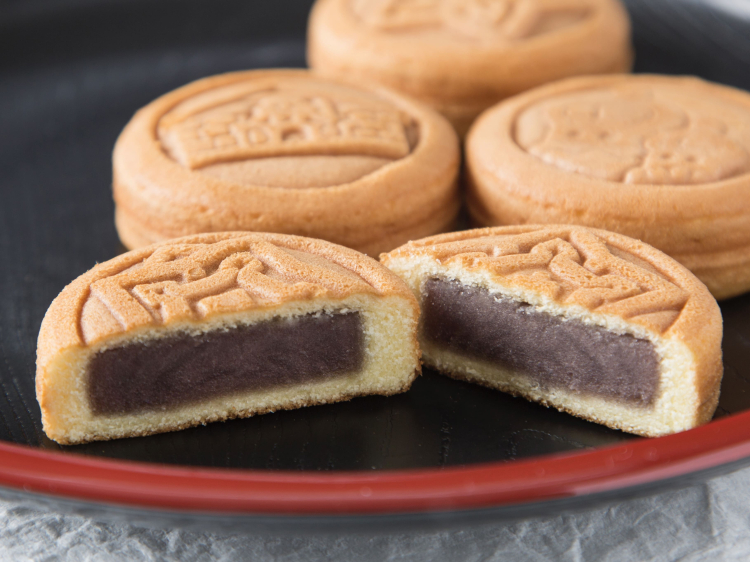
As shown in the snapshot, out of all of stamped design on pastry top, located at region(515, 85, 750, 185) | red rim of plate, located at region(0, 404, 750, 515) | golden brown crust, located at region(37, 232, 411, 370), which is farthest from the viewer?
stamped design on pastry top, located at region(515, 85, 750, 185)

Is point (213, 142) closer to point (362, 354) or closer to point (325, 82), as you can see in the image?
point (325, 82)

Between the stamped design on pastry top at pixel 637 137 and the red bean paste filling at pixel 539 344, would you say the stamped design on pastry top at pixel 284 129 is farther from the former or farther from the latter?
the red bean paste filling at pixel 539 344

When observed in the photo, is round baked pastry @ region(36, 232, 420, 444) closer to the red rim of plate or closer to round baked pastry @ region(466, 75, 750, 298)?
the red rim of plate

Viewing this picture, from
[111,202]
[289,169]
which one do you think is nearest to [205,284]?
[289,169]

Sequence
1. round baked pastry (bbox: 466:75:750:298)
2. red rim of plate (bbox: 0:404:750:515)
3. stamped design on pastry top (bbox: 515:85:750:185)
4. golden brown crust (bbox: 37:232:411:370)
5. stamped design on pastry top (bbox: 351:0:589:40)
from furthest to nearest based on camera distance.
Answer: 1. stamped design on pastry top (bbox: 351:0:589:40)
2. stamped design on pastry top (bbox: 515:85:750:185)
3. round baked pastry (bbox: 466:75:750:298)
4. golden brown crust (bbox: 37:232:411:370)
5. red rim of plate (bbox: 0:404:750:515)

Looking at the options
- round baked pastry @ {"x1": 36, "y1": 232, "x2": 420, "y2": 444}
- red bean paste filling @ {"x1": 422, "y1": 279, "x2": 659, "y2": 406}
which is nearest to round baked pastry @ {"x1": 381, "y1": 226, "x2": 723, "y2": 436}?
red bean paste filling @ {"x1": 422, "y1": 279, "x2": 659, "y2": 406}

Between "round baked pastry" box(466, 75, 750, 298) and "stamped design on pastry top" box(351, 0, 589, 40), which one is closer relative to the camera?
"round baked pastry" box(466, 75, 750, 298)

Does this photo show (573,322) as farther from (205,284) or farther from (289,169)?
(289,169)
